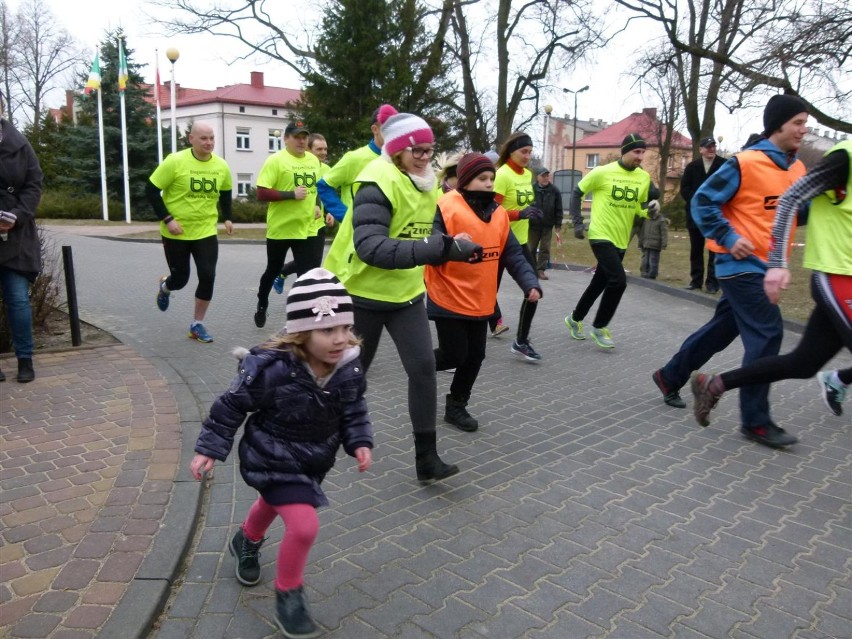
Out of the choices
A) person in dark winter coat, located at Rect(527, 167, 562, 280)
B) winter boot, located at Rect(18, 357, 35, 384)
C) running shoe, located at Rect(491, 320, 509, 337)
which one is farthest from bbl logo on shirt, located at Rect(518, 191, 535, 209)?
person in dark winter coat, located at Rect(527, 167, 562, 280)

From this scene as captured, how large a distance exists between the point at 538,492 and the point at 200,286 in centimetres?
476

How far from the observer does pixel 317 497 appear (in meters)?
2.83

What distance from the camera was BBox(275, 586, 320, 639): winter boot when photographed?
2721mm

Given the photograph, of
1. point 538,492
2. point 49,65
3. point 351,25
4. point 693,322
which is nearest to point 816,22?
point 693,322

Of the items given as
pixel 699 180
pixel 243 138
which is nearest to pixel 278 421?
pixel 699 180

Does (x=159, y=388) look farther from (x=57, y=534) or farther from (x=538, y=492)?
(x=538, y=492)

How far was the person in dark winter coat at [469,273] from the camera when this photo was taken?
4699 mm

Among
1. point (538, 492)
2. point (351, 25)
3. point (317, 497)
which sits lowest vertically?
point (538, 492)

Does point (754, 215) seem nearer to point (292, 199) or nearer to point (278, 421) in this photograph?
point (278, 421)

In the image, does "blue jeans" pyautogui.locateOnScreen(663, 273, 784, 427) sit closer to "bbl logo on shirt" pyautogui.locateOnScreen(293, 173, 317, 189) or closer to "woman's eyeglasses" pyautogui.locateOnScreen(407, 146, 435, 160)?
"woman's eyeglasses" pyautogui.locateOnScreen(407, 146, 435, 160)

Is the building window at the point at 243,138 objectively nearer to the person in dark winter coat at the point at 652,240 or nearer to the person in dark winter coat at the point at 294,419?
the person in dark winter coat at the point at 652,240

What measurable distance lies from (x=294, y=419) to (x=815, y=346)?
10.3 ft

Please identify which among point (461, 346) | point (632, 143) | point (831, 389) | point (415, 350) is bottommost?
point (831, 389)

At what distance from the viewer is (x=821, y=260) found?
163 inches
